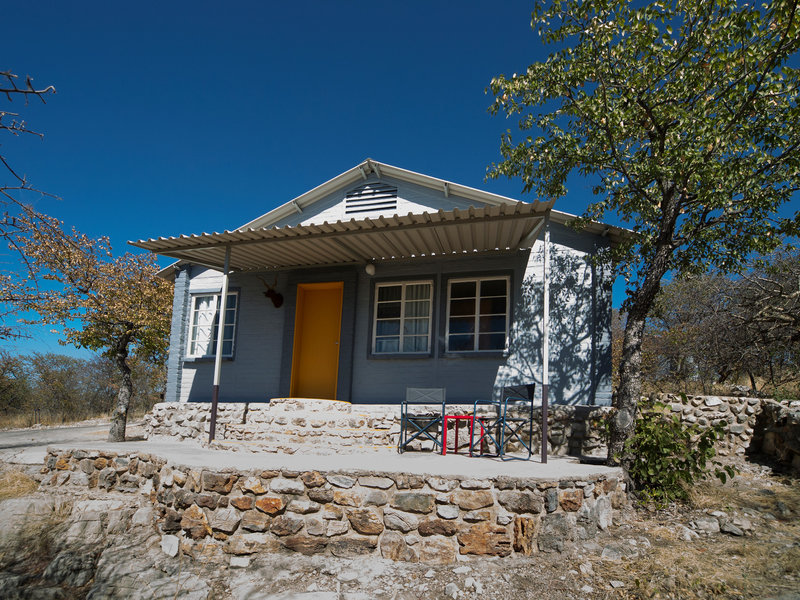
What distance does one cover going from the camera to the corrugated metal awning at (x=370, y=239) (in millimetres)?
6605

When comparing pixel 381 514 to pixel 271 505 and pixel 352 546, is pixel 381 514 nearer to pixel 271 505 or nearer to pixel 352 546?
pixel 352 546

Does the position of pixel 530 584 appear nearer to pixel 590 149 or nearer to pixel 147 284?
pixel 590 149

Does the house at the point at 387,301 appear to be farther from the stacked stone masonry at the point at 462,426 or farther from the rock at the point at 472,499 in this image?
the rock at the point at 472,499

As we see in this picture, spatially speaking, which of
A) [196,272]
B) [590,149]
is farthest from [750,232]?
[196,272]

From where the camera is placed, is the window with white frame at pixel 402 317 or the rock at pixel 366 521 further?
the window with white frame at pixel 402 317

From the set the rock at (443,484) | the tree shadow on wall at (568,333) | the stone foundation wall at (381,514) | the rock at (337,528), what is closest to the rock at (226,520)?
the stone foundation wall at (381,514)

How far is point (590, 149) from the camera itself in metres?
7.09

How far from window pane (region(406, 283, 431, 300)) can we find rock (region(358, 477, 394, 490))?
4.77 m

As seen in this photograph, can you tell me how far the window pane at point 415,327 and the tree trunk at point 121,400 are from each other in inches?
225

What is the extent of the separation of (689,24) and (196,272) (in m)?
9.57

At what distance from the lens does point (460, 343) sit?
28.9 ft

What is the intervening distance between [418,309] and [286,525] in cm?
503

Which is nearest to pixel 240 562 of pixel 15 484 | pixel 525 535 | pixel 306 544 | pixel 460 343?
pixel 306 544

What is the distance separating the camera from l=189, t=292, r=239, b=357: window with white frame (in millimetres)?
10375
